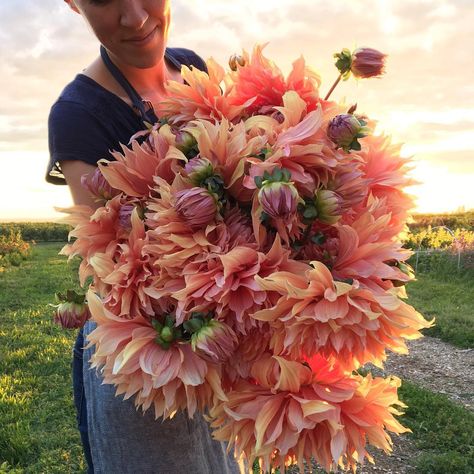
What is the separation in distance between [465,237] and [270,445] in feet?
31.0

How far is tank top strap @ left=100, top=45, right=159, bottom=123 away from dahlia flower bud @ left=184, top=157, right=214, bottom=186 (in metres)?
0.62

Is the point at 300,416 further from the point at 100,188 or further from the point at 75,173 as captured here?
the point at 75,173

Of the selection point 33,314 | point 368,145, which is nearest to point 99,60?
point 368,145

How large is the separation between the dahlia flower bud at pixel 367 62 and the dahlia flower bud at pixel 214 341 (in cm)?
60

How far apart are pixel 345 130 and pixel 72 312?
629mm

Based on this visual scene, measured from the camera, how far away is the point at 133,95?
1576 mm

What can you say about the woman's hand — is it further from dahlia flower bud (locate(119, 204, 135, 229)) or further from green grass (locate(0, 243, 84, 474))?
green grass (locate(0, 243, 84, 474))

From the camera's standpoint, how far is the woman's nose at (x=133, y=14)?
1.40 meters

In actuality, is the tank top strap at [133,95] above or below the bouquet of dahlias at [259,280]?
above

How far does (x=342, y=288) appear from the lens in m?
0.88

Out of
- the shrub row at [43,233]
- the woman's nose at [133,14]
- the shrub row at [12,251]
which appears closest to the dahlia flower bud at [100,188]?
the woman's nose at [133,14]

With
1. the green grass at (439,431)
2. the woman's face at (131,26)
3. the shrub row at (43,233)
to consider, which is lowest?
the shrub row at (43,233)

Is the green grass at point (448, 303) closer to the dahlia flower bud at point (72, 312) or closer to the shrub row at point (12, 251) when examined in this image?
the dahlia flower bud at point (72, 312)

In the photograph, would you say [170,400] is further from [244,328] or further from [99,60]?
[99,60]
